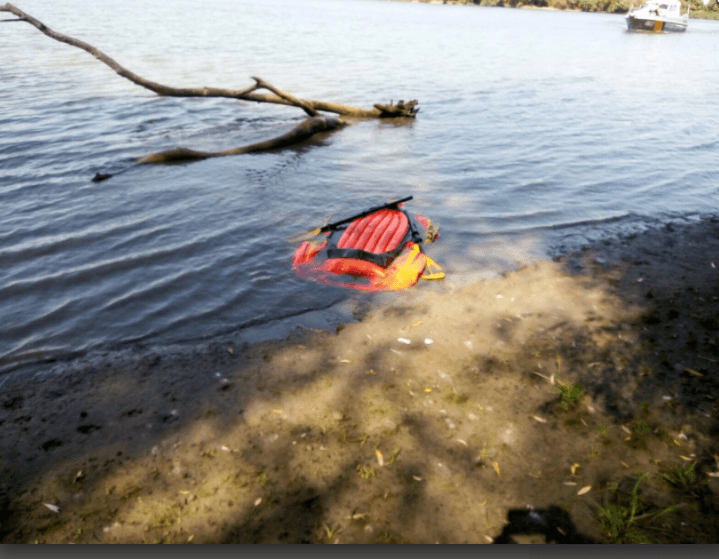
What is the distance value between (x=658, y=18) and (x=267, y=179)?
239 ft

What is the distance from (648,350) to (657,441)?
1.60 meters

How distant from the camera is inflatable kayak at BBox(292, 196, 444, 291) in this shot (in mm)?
7398

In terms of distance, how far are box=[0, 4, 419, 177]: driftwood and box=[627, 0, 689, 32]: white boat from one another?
63184 mm

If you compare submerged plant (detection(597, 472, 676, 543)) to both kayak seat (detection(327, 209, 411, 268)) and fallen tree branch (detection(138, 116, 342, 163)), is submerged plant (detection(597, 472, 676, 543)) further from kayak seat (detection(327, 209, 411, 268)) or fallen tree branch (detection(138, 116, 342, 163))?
fallen tree branch (detection(138, 116, 342, 163))

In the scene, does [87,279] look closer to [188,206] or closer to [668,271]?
Result: [188,206]

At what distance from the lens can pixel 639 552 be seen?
3.44 metres

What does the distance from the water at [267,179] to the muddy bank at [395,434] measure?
1.02m

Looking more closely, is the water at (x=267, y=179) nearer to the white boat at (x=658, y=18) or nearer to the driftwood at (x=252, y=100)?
the driftwood at (x=252, y=100)

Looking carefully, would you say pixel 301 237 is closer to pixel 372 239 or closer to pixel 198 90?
pixel 372 239

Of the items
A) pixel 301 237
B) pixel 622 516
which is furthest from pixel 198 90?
pixel 622 516

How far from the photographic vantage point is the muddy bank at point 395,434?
3.75 metres

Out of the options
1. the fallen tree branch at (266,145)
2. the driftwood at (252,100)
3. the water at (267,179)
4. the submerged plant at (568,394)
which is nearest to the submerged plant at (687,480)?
the submerged plant at (568,394)

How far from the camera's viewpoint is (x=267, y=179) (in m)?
12.4

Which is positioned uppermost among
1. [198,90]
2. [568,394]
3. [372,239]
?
[198,90]
